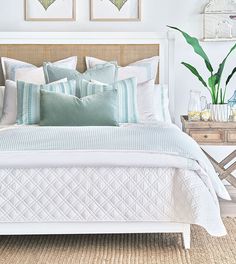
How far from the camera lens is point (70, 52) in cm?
545

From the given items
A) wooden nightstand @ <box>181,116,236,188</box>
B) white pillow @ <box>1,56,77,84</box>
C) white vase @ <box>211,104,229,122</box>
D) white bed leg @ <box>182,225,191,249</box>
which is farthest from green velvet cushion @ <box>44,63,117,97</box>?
white bed leg @ <box>182,225,191,249</box>

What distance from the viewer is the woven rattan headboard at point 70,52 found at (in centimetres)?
544

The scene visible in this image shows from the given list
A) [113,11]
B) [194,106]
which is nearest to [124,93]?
[194,106]

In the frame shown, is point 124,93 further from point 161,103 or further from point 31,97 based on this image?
point 31,97

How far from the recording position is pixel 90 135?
12.7ft

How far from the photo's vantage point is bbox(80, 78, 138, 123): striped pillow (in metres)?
4.71

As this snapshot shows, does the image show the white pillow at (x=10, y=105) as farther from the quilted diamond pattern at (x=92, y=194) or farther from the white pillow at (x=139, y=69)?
the quilted diamond pattern at (x=92, y=194)

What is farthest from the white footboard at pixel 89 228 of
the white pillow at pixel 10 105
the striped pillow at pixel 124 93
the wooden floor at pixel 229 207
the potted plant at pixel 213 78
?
the potted plant at pixel 213 78

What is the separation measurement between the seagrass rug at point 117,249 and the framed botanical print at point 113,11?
2.11m

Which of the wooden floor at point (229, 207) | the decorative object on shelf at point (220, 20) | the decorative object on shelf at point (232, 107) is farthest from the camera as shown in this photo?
the decorative object on shelf at point (220, 20)

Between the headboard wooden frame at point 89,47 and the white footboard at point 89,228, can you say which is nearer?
the white footboard at point 89,228

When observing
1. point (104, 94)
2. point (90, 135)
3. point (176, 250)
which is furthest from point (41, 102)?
point (176, 250)

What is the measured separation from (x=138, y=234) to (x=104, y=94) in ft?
3.38

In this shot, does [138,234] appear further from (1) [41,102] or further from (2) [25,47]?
(2) [25,47]
